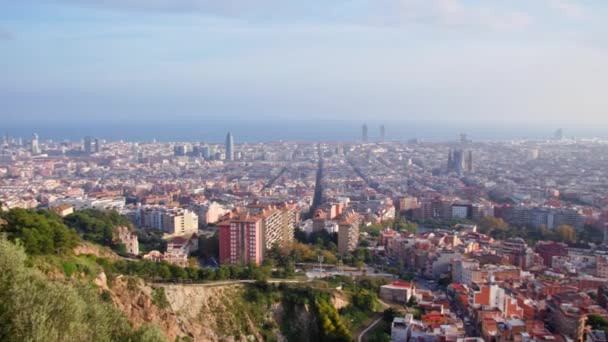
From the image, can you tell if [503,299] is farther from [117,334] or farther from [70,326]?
[70,326]

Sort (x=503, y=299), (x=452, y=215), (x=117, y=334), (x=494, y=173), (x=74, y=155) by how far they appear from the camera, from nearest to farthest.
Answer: (x=117, y=334), (x=503, y=299), (x=452, y=215), (x=494, y=173), (x=74, y=155)

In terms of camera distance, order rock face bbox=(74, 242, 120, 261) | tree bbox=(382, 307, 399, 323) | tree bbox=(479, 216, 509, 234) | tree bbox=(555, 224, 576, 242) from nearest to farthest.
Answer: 1. rock face bbox=(74, 242, 120, 261)
2. tree bbox=(382, 307, 399, 323)
3. tree bbox=(555, 224, 576, 242)
4. tree bbox=(479, 216, 509, 234)

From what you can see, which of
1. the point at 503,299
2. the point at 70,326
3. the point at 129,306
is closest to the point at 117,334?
the point at 70,326

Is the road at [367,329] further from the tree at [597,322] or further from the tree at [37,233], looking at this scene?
the tree at [37,233]

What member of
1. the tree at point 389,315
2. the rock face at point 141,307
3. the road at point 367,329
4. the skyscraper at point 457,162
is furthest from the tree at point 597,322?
the skyscraper at point 457,162

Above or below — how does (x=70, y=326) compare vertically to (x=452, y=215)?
above

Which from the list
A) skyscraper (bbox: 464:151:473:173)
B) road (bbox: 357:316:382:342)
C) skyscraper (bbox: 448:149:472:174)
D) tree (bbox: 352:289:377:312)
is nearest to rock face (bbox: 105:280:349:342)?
tree (bbox: 352:289:377:312)

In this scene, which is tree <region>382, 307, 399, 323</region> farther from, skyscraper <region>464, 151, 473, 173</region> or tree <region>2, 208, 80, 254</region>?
skyscraper <region>464, 151, 473, 173</region>

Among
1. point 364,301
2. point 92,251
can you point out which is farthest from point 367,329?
point 92,251
